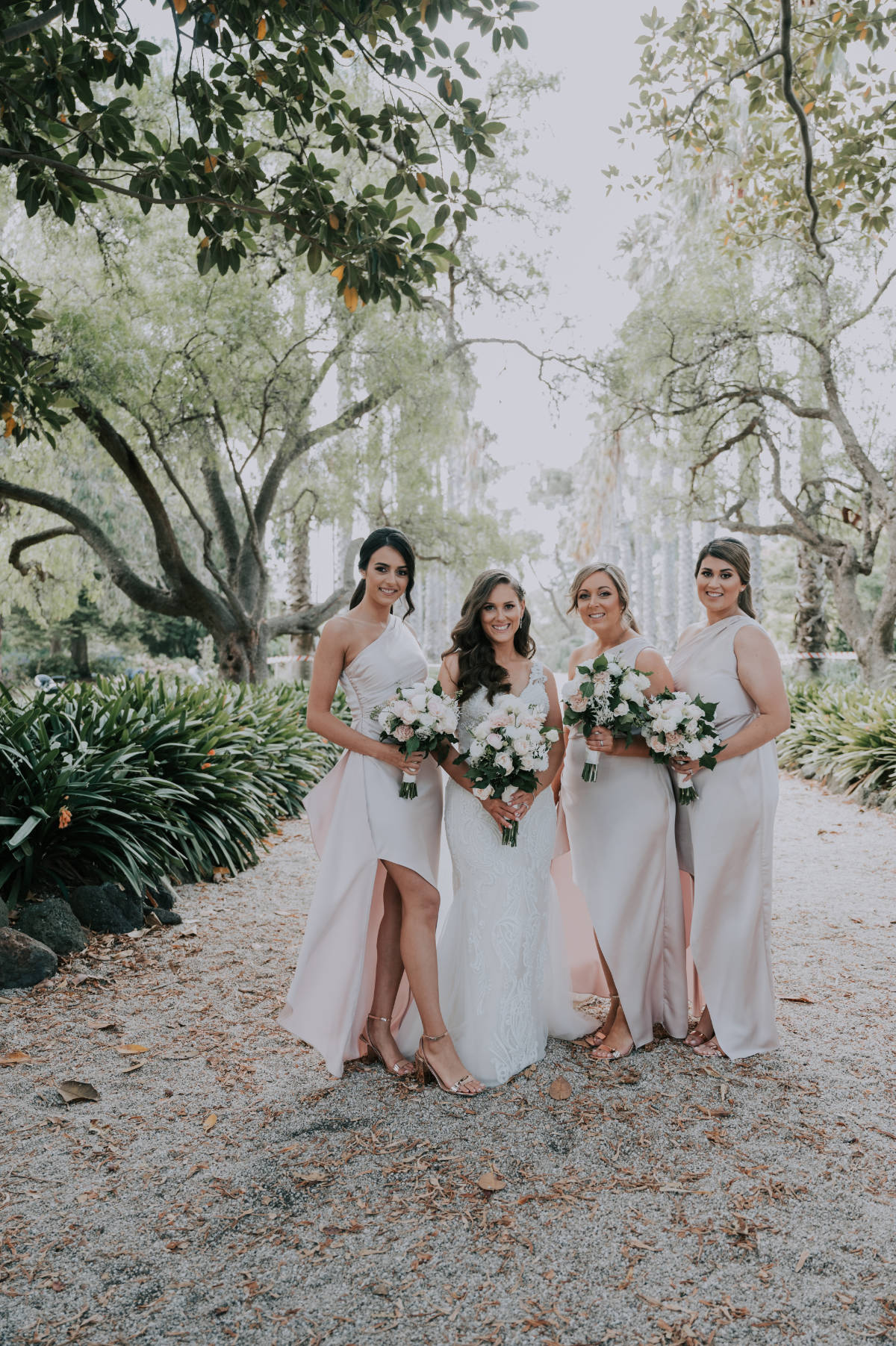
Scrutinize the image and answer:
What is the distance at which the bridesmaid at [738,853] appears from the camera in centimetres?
369

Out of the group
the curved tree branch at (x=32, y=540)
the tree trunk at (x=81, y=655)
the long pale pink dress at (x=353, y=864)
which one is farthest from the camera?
the tree trunk at (x=81, y=655)

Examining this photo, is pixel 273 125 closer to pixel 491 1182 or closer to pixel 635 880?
pixel 635 880

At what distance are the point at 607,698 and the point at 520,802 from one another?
0.56 m

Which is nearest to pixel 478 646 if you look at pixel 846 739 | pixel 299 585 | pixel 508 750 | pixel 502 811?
pixel 508 750

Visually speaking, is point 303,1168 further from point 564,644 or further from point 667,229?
point 564,644

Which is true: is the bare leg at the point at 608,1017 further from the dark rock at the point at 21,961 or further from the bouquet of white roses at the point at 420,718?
the dark rock at the point at 21,961

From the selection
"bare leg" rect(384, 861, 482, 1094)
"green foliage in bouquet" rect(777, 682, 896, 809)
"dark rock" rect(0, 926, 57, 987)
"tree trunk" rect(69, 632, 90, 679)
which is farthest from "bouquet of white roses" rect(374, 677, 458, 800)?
"tree trunk" rect(69, 632, 90, 679)

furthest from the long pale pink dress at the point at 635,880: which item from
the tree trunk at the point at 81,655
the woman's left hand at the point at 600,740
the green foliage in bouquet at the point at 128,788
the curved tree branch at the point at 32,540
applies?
the tree trunk at the point at 81,655

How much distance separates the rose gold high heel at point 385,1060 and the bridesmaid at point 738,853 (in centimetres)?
125

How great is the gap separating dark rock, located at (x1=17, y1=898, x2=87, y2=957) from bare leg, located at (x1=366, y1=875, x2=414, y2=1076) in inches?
87.2

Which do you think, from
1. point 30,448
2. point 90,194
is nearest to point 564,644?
point 30,448

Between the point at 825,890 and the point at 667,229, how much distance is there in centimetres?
2403

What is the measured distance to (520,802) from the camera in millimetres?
3562

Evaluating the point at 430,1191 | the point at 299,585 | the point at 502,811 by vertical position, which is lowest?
the point at 430,1191
